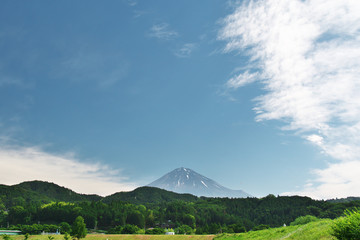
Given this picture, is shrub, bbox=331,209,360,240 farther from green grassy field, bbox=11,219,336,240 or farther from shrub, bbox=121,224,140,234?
shrub, bbox=121,224,140,234

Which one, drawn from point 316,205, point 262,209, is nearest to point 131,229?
point 262,209

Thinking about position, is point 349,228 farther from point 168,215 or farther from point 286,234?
point 168,215

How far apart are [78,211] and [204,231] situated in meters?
64.6

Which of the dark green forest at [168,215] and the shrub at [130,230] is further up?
the dark green forest at [168,215]

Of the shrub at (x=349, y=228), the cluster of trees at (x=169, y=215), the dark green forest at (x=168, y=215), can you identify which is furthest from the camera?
the dark green forest at (x=168, y=215)

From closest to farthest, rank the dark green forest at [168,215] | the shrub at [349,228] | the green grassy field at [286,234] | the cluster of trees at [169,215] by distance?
1. the shrub at [349,228]
2. the green grassy field at [286,234]
3. the cluster of trees at [169,215]
4. the dark green forest at [168,215]

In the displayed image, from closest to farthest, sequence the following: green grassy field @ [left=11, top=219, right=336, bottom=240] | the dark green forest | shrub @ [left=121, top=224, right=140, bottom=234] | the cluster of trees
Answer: green grassy field @ [left=11, top=219, right=336, bottom=240] → shrub @ [left=121, top=224, right=140, bottom=234] → the cluster of trees → the dark green forest

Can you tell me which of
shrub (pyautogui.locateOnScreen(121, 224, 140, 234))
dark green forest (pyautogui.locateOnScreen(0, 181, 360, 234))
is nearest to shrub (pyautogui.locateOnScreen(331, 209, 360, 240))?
shrub (pyautogui.locateOnScreen(121, 224, 140, 234))

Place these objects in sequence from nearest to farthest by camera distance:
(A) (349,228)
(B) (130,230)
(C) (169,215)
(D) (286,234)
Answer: (A) (349,228) → (D) (286,234) → (B) (130,230) → (C) (169,215)

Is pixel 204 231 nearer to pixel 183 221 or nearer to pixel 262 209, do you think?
pixel 183 221

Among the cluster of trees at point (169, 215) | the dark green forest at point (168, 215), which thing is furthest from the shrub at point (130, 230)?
the dark green forest at point (168, 215)

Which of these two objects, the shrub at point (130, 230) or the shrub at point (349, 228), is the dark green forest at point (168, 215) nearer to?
the shrub at point (130, 230)

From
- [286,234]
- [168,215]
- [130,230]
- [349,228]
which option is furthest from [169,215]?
[349,228]

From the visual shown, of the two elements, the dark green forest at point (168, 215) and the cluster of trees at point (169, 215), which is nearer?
the cluster of trees at point (169, 215)
